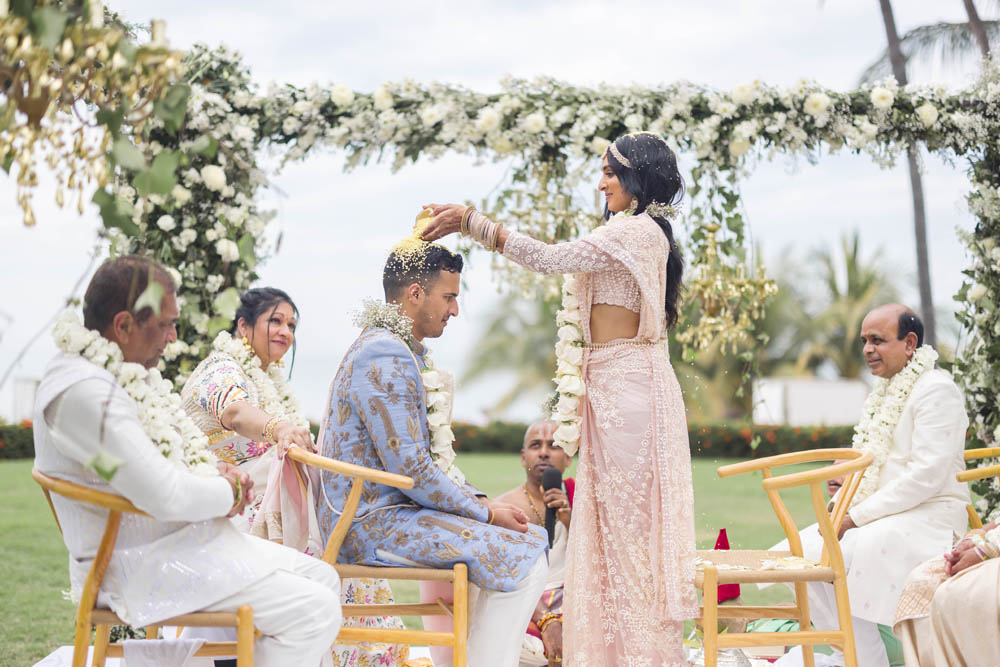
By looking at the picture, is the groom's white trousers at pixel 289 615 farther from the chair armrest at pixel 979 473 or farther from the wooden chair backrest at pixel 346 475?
the chair armrest at pixel 979 473

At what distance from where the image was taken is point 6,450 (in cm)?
1686

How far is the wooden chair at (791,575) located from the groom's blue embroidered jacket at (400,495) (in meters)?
0.69

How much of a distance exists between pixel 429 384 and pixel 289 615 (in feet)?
3.85

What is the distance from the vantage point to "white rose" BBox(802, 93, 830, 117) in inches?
255

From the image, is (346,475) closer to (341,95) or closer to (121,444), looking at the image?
(121,444)

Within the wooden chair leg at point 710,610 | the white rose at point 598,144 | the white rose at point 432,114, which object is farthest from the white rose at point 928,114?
the wooden chair leg at point 710,610

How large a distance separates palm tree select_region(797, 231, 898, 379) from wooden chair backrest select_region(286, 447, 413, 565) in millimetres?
28156

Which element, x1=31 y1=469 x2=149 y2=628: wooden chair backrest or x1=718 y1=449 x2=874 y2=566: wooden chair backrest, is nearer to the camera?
x1=31 y1=469 x2=149 y2=628: wooden chair backrest

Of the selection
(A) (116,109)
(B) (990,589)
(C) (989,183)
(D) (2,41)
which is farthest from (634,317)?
(C) (989,183)

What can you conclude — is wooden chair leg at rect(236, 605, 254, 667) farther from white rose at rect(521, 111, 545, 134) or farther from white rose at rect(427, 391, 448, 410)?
white rose at rect(521, 111, 545, 134)

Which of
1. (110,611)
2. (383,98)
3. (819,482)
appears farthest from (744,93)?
(110,611)

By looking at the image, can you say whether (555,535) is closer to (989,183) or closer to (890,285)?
(989,183)

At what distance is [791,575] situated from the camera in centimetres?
388

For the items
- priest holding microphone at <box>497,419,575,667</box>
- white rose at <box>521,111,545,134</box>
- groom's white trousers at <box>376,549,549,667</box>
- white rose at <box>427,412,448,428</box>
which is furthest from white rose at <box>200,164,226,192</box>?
groom's white trousers at <box>376,549,549,667</box>
